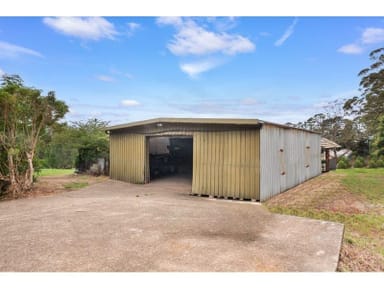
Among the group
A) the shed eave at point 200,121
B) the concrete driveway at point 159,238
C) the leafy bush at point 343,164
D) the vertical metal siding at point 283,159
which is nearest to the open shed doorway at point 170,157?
the shed eave at point 200,121

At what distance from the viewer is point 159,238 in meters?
4.36

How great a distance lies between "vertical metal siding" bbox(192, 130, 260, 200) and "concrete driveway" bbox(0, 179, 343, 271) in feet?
2.77

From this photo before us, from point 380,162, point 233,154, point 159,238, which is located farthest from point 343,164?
point 159,238

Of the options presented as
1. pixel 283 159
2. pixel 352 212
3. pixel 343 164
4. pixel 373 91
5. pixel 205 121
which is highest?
pixel 373 91

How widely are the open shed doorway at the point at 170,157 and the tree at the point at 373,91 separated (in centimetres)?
1662

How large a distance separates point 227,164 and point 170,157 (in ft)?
24.5

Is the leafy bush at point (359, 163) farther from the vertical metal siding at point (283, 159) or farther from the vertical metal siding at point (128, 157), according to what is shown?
the vertical metal siding at point (128, 157)

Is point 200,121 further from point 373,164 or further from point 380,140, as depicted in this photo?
point 373,164

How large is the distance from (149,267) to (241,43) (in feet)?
34.4

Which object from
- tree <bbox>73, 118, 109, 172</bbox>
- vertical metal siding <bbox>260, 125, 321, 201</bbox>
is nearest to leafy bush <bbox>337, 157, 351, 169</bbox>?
vertical metal siding <bbox>260, 125, 321, 201</bbox>

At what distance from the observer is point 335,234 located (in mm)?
4727

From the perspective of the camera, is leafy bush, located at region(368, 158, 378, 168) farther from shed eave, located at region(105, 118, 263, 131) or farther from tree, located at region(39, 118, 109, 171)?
tree, located at region(39, 118, 109, 171)

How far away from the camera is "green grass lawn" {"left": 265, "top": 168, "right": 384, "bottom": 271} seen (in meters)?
4.00
